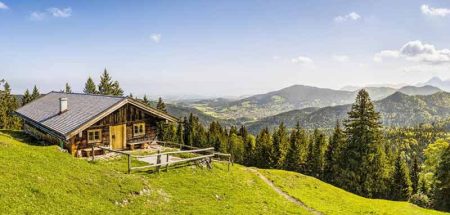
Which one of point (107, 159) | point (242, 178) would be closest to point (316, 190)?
point (242, 178)

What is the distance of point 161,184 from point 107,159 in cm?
965

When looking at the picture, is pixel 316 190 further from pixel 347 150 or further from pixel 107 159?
pixel 107 159

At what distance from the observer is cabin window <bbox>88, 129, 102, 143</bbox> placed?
124ft

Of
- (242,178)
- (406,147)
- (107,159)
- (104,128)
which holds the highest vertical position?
(104,128)

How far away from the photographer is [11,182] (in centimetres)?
1684

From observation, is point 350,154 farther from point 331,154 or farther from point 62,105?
point 62,105

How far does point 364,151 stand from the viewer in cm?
5353

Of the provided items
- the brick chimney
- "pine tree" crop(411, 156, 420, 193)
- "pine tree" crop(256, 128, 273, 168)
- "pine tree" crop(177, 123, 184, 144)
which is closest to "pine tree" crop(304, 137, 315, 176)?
"pine tree" crop(256, 128, 273, 168)

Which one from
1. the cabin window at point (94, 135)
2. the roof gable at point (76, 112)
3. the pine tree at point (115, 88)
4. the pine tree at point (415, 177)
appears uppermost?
the pine tree at point (115, 88)

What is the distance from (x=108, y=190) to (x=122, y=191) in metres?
0.98

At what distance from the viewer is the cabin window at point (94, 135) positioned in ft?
124

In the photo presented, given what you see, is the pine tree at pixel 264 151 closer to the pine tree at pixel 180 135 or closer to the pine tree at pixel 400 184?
the pine tree at pixel 180 135

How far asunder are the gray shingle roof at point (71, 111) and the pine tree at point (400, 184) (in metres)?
66.0

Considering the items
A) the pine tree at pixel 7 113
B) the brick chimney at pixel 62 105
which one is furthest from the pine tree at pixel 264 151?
the pine tree at pixel 7 113
